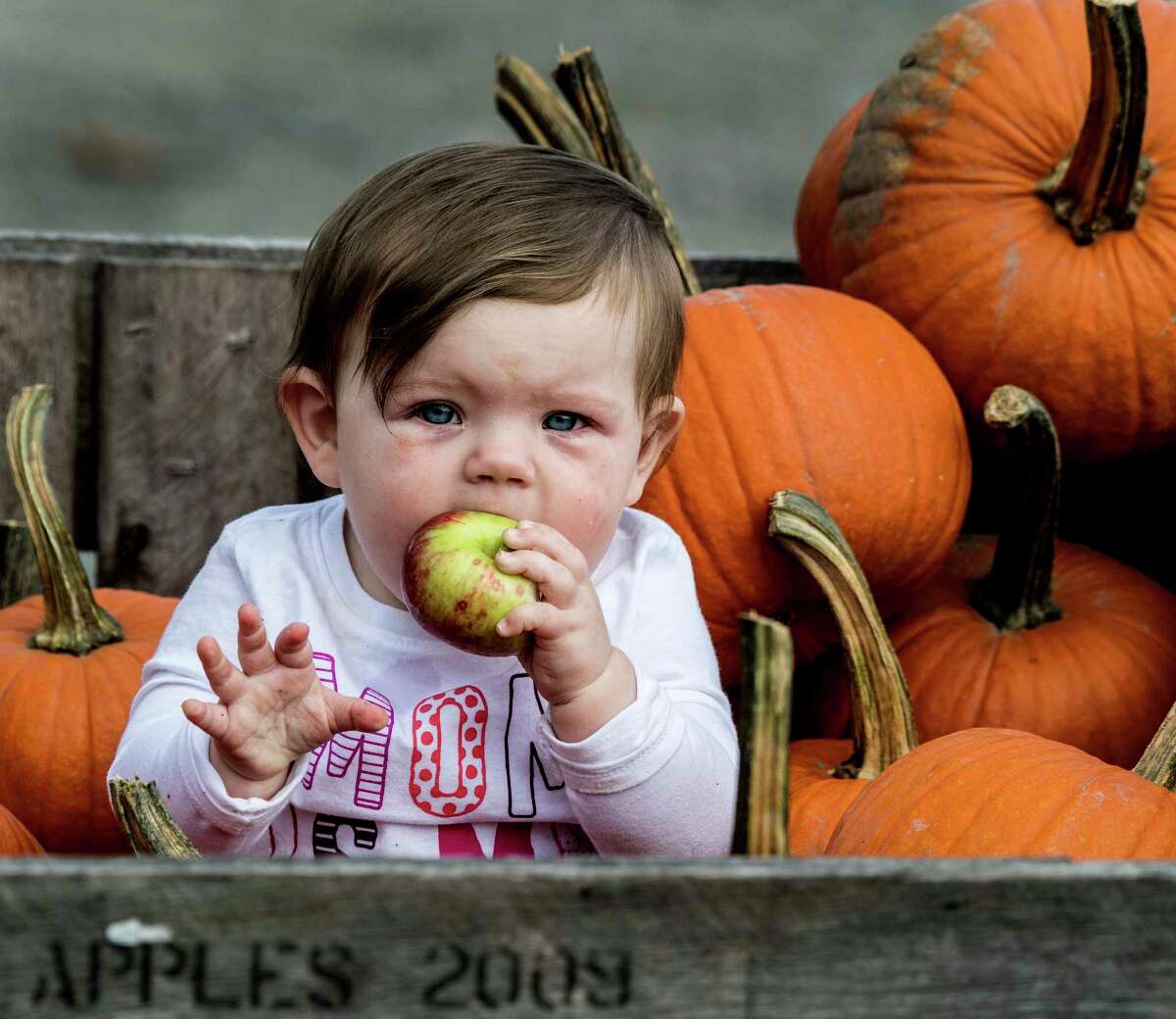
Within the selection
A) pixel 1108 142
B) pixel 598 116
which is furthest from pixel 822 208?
pixel 1108 142

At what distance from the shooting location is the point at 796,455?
1643 millimetres

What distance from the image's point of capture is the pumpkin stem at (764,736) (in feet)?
2.42

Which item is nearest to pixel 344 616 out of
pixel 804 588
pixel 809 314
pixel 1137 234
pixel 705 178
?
pixel 804 588

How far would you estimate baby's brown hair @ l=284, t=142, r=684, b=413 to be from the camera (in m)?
1.19

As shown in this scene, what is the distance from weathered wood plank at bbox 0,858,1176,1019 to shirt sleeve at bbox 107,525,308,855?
44 centimetres

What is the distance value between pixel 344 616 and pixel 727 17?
705 cm

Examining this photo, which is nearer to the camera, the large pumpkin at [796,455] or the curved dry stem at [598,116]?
the large pumpkin at [796,455]

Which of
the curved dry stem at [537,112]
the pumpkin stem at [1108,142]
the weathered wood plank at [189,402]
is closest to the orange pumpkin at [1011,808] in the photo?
the pumpkin stem at [1108,142]

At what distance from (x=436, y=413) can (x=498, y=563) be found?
0.54ft

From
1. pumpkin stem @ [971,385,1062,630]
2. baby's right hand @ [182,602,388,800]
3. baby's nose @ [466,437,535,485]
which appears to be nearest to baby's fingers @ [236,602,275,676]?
baby's right hand @ [182,602,388,800]

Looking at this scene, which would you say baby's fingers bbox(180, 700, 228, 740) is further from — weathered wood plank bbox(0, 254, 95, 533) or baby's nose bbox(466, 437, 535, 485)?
weathered wood plank bbox(0, 254, 95, 533)

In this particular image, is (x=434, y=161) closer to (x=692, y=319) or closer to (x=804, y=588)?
(x=692, y=319)

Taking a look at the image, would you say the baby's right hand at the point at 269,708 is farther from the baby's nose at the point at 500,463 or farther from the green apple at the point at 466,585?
the baby's nose at the point at 500,463

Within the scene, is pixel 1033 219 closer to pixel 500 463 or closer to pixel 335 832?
pixel 500 463
